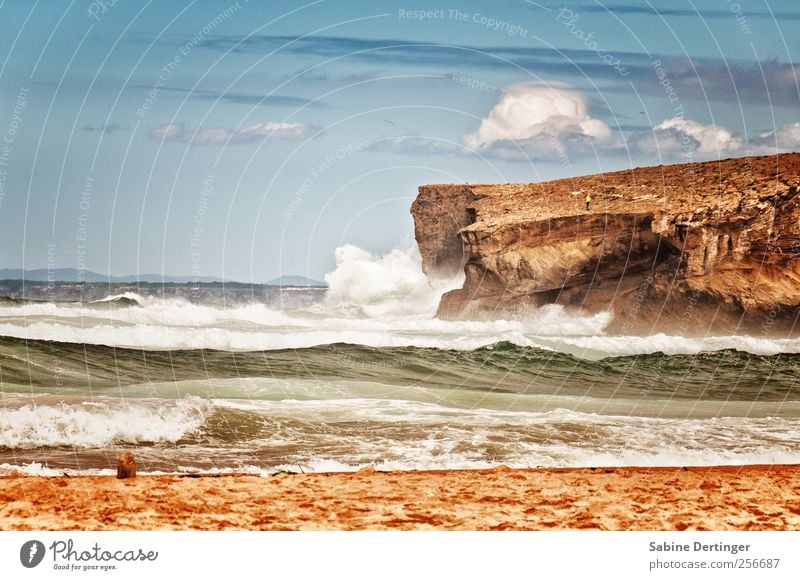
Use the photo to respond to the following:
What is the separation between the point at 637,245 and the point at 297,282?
26.1 feet

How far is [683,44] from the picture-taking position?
A: 14.1 m

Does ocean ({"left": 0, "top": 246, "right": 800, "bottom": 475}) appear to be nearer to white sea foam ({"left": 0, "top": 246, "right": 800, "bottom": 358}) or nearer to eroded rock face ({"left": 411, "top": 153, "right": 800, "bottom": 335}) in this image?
white sea foam ({"left": 0, "top": 246, "right": 800, "bottom": 358})

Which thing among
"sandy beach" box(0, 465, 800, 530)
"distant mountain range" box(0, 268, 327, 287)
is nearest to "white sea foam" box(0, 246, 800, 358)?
"distant mountain range" box(0, 268, 327, 287)

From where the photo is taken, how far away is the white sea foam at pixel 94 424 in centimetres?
1005

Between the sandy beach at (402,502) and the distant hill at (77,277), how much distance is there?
235 inches

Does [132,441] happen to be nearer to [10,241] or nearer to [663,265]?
[10,241]

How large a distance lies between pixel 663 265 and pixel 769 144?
4086mm

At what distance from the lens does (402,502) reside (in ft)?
22.1

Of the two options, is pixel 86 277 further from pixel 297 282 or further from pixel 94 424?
pixel 94 424

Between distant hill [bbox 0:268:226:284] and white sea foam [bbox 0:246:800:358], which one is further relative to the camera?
white sea foam [bbox 0:246:800:358]

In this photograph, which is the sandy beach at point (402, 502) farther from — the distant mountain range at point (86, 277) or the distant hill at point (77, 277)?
the distant hill at point (77, 277)

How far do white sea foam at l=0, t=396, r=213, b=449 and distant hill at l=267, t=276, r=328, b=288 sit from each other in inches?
183

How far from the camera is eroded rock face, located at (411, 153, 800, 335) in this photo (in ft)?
59.1

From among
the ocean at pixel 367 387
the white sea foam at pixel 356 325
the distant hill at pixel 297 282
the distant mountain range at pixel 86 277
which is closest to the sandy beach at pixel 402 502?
the ocean at pixel 367 387
